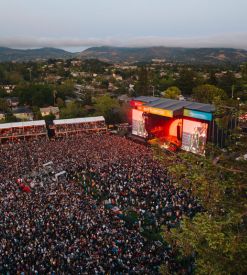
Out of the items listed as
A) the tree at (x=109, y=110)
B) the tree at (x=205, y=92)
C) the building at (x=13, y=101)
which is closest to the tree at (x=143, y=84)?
the tree at (x=205, y=92)

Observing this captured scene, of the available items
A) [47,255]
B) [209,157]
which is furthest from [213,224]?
[47,255]

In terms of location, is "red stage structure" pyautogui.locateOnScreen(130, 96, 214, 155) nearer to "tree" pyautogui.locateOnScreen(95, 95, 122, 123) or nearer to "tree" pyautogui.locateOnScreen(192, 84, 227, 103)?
"tree" pyautogui.locateOnScreen(95, 95, 122, 123)

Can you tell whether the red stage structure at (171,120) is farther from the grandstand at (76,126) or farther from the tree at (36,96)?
the tree at (36,96)

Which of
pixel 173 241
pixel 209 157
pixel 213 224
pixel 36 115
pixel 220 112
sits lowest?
pixel 36 115

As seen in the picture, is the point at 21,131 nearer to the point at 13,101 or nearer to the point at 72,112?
the point at 72,112

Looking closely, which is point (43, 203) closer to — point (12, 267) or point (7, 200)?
point (7, 200)

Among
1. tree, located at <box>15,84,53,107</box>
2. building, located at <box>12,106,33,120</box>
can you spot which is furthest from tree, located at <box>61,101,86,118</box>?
tree, located at <box>15,84,53,107</box>

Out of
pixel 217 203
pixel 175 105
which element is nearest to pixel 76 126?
pixel 175 105
